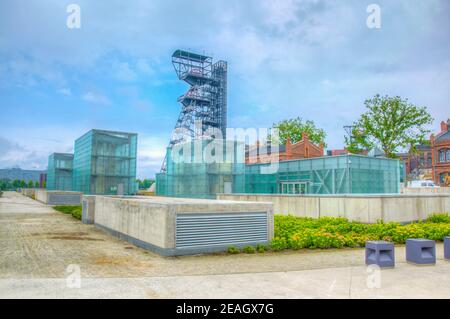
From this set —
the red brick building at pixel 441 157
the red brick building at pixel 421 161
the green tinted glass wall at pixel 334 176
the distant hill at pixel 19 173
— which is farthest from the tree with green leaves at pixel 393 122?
the distant hill at pixel 19 173

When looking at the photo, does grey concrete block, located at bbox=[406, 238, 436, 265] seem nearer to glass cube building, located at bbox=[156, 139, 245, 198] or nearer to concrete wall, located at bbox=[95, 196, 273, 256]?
concrete wall, located at bbox=[95, 196, 273, 256]

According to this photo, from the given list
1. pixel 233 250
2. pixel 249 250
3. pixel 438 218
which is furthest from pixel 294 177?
pixel 233 250

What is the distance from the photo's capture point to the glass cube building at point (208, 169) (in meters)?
38.3

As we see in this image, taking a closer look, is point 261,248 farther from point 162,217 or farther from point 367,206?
point 367,206

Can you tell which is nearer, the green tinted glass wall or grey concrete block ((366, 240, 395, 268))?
grey concrete block ((366, 240, 395, 268))

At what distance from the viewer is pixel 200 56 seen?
3113 inches

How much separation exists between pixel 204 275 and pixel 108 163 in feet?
131

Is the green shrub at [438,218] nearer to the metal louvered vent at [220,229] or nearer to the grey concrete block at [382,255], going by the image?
the metal louvered vent at [220,229]

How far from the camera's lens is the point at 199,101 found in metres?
77.2

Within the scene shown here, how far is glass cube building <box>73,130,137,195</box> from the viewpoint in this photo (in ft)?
146

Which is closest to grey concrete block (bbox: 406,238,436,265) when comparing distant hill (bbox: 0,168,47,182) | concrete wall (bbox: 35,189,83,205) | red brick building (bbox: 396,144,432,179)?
concrete wall (bbox: 35,189,83,205)

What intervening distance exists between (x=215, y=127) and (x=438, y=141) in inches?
1806

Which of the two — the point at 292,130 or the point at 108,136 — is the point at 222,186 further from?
the point at 292,130

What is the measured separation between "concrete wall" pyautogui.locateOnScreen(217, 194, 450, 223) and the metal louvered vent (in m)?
8.39
